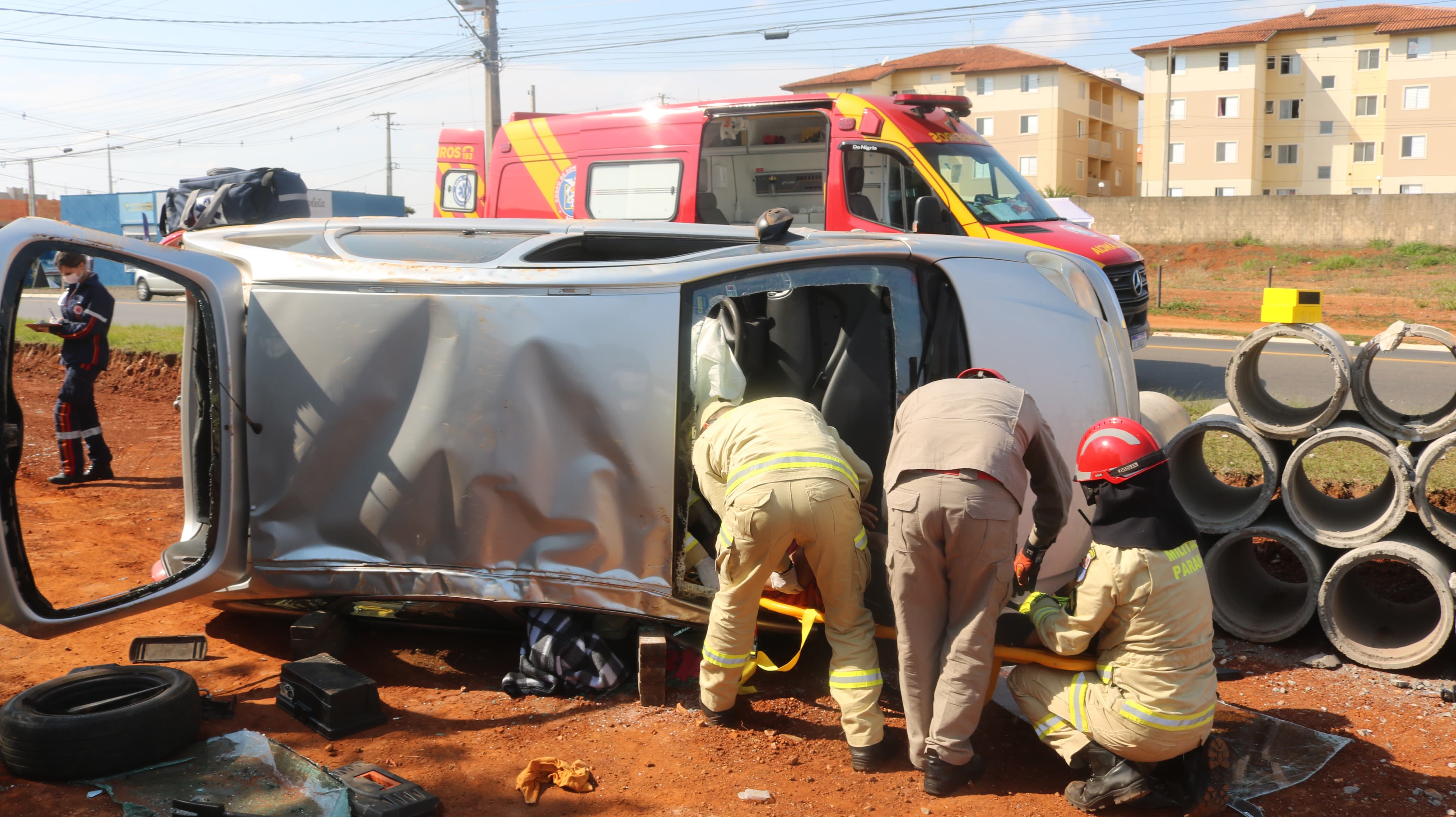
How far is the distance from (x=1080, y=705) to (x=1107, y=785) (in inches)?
10.7

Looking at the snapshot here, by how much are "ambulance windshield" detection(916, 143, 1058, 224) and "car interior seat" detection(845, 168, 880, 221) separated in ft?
1.92

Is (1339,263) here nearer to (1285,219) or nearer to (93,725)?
(1285,219)

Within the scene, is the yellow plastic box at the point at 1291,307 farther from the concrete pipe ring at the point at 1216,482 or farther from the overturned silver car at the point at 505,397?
the overturned silver car at the point at 505,397

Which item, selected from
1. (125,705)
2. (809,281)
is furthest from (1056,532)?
(125,705)

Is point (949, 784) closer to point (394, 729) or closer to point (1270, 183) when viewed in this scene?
point (394, 729)

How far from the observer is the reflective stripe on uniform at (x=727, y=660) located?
397cm

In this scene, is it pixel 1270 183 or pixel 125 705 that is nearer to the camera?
pixel 125 705

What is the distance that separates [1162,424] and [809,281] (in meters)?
2.65

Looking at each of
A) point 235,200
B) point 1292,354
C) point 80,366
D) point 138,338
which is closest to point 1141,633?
point 235,200

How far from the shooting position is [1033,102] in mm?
51469

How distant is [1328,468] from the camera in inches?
272

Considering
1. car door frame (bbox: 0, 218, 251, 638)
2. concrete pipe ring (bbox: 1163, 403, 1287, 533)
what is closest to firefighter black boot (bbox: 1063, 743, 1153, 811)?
concrete pipe ring (bbox: 1163, 403, 1287, 533)

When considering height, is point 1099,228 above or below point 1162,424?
above

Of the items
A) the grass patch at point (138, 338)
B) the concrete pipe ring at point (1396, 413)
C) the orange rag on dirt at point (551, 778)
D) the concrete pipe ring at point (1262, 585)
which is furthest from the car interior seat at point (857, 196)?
the grass patch at point (138, 338)
